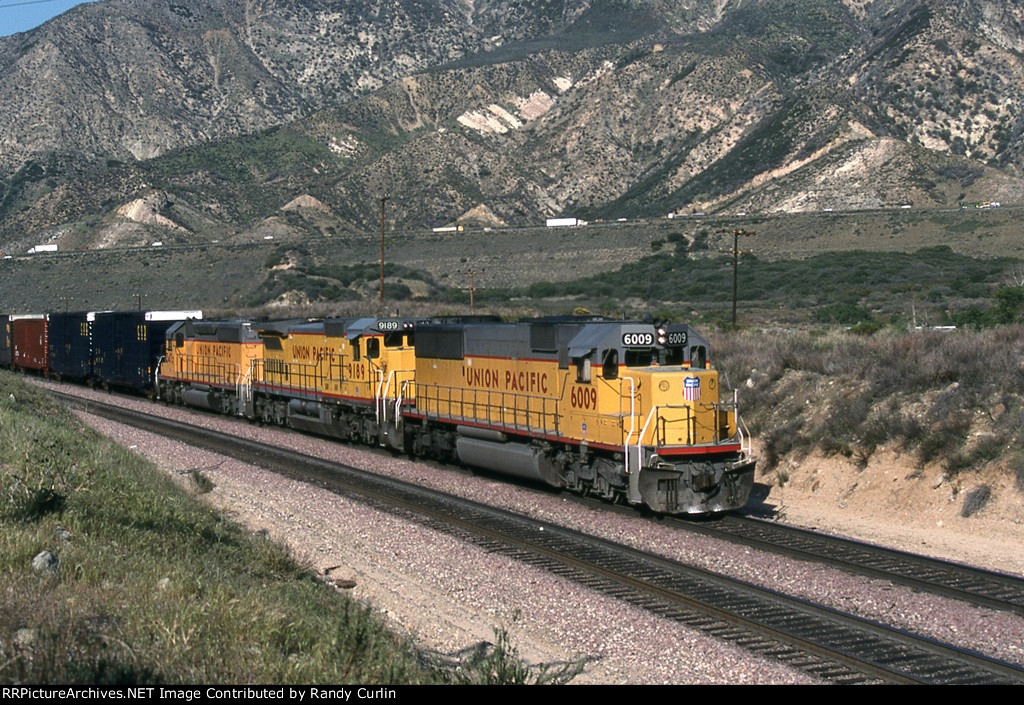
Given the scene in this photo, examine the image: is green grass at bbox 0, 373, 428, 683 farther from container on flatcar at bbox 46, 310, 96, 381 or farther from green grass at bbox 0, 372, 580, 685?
container on flatcar at bbox 46, 310, 96, 381

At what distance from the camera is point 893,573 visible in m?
13.2

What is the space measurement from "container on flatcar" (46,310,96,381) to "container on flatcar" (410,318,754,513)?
28.6 meters

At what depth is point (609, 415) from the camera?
17.0m

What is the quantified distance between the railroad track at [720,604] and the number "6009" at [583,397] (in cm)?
212

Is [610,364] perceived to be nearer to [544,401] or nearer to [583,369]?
[583,369]

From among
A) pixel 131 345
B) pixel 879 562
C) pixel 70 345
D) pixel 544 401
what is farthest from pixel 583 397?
pixel 70 345

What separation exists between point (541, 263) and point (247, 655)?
83297 millimetres

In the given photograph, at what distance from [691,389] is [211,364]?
21845mm

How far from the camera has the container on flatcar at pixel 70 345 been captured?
44.5m

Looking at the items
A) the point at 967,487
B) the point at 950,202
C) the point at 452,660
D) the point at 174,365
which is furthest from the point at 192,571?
the point at 950,202

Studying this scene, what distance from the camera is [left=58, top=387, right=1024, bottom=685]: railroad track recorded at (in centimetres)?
A: 975

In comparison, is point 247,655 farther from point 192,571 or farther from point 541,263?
point 541,263

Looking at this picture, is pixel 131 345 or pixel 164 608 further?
pixel 131 345

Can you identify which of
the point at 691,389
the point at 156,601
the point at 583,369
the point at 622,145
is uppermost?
the point at 622,145
